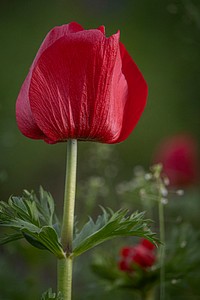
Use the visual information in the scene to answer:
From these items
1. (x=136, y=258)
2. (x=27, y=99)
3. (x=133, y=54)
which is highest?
(x=133, y=54)

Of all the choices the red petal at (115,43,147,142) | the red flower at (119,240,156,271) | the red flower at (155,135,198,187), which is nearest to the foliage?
the red petal at (115,43,147,142)

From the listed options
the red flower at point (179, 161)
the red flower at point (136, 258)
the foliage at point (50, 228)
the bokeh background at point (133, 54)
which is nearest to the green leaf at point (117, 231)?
the foliage at point (50, 228)

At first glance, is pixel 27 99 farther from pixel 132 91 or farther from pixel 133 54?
pixel 133 54

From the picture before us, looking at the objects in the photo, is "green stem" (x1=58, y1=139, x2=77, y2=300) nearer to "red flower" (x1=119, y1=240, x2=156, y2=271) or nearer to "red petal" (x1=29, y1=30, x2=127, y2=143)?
"red petal" (x1=29, y1=30, x2=127, y2=143)

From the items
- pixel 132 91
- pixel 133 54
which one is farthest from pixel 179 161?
pixel 133 54

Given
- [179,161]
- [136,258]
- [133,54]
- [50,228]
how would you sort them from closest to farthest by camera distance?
[50,228], [136,258], [179,161], [133,54]

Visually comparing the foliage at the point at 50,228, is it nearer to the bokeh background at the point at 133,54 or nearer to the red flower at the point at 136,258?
the red flower at the point at 136,258
